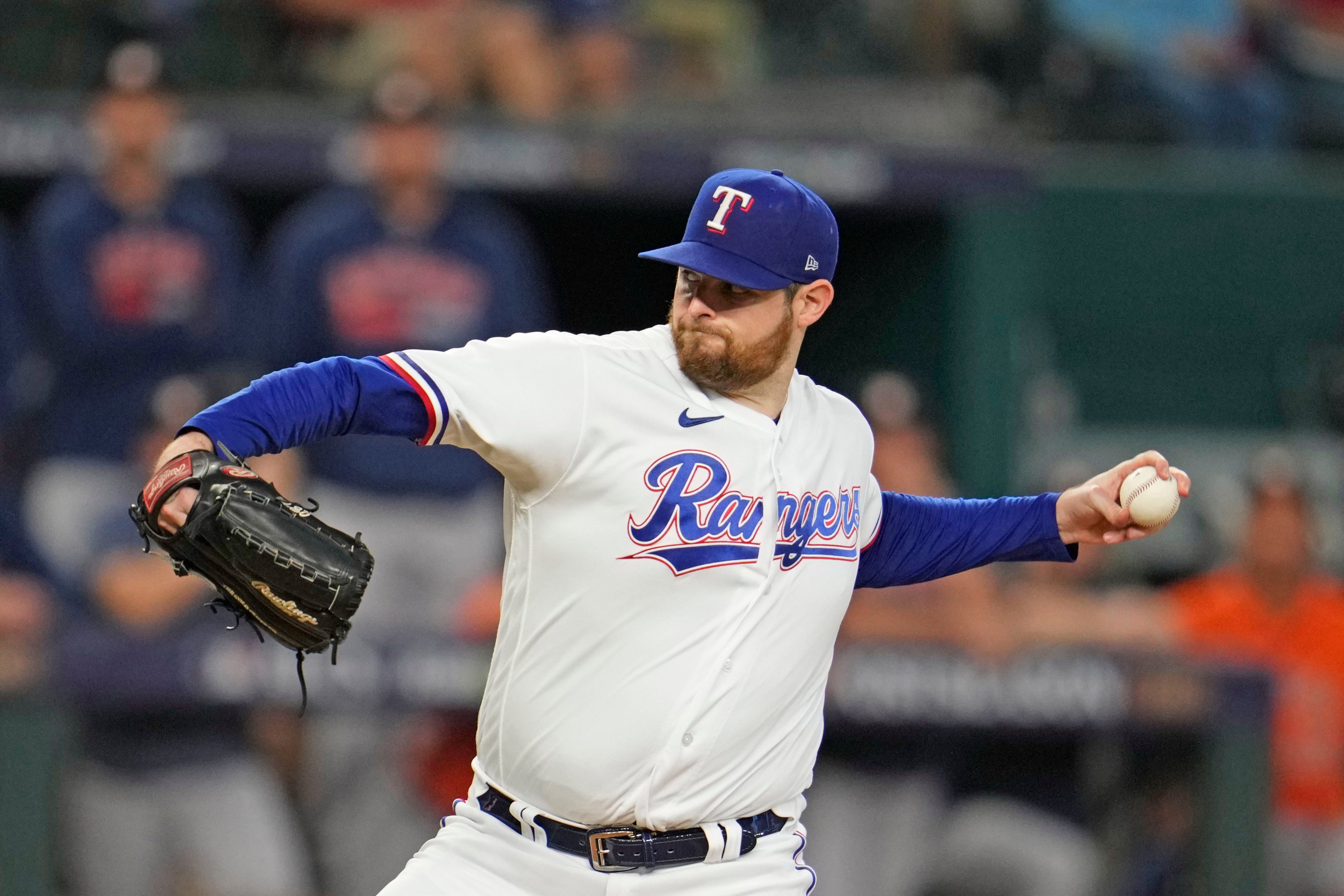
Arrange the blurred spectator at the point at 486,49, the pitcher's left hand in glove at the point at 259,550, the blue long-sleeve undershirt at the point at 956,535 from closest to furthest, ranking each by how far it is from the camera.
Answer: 1. the pitcher's left hand in glove at the point at 259,550
2. the blue long-sleeve undershirt at the point at 956,535
3. the blurred spectator at the point at 486,49

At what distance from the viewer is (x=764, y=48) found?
8391 millimetres

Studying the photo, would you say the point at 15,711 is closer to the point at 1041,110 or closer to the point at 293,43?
the point at 293,43

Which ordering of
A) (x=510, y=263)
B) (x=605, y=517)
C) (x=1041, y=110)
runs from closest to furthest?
(x=605, y=517) < (x=510, y=263) < (x=1041, y=110)

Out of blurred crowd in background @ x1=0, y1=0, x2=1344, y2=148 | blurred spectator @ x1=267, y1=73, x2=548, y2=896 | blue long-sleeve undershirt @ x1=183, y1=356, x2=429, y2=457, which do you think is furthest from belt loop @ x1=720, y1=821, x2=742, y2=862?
blurred crowd in background @ x1=0, y1=0, x2=1344, y2=148

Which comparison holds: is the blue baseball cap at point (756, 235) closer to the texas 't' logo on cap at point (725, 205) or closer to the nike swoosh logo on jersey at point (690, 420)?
the texas 't' logo on cap at point (725, 205)

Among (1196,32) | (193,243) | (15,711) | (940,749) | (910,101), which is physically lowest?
(15,711)

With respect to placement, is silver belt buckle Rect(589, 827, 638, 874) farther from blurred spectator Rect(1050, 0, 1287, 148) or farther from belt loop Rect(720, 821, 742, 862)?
blurred spectator Rect(1050, 0, 1287, 148)

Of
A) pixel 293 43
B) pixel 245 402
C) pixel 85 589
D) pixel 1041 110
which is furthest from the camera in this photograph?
pixel 1041 110

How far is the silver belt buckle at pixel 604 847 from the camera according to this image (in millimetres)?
3238

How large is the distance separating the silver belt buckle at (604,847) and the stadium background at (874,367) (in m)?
2.29

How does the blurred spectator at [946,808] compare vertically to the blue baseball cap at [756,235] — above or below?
below

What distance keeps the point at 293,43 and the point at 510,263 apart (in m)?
1.68

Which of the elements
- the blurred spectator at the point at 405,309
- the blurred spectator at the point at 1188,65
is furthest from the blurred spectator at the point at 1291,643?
the blurred spectator at the point at 405,309

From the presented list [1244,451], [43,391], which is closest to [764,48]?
[1244,451]
